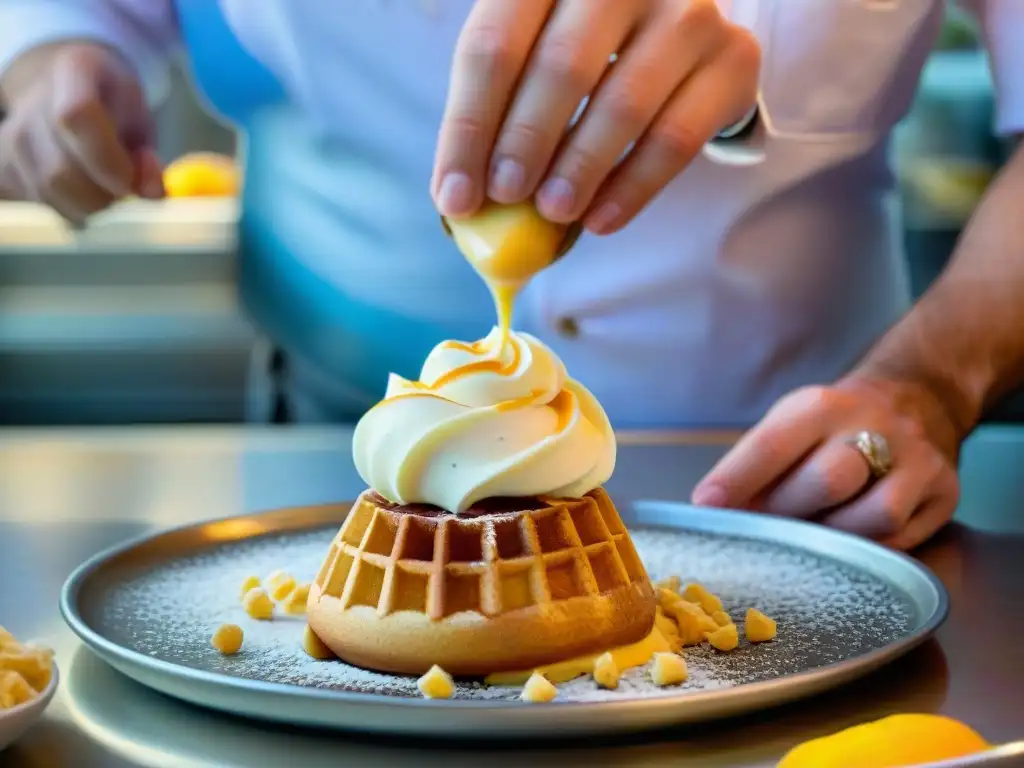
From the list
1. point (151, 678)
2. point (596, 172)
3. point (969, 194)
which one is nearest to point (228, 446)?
point (596, 172)

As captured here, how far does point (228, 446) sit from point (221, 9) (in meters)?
0.70

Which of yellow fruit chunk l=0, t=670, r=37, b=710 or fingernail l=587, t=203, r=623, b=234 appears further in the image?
fingernail l=587, t=203, r=623, b=234

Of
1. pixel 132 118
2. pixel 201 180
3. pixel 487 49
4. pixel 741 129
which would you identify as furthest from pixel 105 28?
pixel 201 180

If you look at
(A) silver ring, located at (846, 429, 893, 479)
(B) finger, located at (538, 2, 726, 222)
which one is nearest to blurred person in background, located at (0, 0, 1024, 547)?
(A) silver ring, located at (846, 429, 893, 479)

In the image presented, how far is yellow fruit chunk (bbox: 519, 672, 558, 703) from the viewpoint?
89 cm

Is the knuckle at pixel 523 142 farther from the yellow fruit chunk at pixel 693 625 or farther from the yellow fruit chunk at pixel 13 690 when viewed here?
the yellow fruit chunk at pixel 13 690

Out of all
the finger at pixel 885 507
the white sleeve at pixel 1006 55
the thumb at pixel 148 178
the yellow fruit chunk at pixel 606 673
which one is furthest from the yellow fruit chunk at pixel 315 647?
the white sleeve at pixel 1006 55

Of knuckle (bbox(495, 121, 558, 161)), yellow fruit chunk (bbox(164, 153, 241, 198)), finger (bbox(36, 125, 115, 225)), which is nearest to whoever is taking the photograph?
knuckle (bbox(495, 121, 558, 161))

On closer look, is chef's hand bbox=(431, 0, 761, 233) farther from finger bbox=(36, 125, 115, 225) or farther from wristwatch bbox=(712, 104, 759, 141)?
finger bbox=(36, 125, 115, 225)

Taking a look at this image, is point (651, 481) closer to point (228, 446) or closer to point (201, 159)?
point (228, 446)

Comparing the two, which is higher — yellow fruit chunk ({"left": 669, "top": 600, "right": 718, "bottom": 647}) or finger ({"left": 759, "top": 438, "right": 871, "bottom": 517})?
yellow fruit chunk ({"left": 669, "top": 600, "right": 718, "bottom": 647})

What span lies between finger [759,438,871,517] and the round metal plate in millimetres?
69

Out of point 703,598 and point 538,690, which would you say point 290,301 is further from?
point 538,690

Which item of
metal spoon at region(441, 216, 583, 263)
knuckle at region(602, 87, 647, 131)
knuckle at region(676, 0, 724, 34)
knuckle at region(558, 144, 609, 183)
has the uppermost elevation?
knuckle at region(676, 0, 724, 34)
